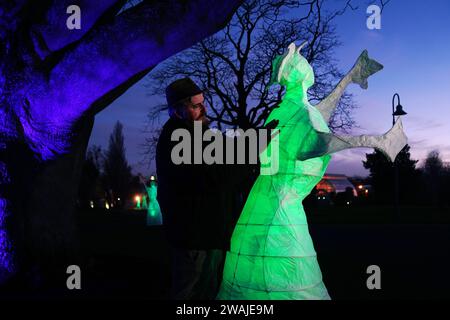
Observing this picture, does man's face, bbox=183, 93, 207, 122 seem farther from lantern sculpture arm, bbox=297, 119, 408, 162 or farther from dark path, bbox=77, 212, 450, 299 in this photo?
dark path, bbox=77, 212, 450, 299

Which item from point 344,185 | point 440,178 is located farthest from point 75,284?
point 344,185

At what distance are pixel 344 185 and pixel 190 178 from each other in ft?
225

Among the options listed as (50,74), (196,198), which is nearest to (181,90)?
(196,198)

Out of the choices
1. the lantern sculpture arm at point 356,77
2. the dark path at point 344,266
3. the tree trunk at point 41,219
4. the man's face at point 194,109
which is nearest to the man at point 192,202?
the man's face at point 194,109

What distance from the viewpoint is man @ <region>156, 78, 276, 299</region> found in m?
3.16

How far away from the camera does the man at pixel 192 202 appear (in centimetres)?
316

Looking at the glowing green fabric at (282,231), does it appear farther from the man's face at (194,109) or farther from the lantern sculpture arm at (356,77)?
the man's face at (194,109)

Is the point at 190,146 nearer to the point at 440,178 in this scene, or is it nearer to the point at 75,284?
the point at 75,284

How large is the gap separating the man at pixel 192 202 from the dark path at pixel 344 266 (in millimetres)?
3241

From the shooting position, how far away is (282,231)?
3.94m

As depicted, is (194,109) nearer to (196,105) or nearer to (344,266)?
(196,105)

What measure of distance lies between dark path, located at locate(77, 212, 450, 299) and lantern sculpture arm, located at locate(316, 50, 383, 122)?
313 centimetres

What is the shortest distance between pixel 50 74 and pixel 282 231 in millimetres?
4094

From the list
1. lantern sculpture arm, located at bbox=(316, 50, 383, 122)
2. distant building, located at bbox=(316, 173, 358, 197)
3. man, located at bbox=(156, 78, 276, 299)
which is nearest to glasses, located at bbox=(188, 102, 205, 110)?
man, located at bbox=(156, 78, 276, 299)
